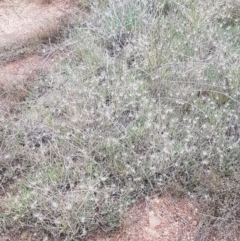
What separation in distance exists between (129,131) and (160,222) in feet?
2.22

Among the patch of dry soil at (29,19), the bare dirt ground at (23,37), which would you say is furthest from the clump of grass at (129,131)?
the patch of dry soil at (29,19)

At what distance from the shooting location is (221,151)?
2805 millimetres

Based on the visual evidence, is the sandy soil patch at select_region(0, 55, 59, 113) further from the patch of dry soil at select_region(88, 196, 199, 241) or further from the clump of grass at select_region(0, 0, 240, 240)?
the patch of dry soil at select_region(88, 196, 199, 241)

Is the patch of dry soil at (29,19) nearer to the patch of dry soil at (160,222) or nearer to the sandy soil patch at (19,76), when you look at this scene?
the sandy soil patch at (19,76)

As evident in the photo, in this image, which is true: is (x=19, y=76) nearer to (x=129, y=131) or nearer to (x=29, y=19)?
(x=29, y=19)

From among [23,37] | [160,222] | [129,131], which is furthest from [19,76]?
[160,222]

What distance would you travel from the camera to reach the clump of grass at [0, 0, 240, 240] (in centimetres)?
260

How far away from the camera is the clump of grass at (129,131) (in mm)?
2604

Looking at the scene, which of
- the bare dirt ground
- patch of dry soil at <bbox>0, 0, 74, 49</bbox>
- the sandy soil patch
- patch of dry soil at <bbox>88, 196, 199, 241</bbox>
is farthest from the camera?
patch of dry soil at <bbox>0, 0, 74, 49</bbox>

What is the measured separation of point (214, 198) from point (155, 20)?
191cm

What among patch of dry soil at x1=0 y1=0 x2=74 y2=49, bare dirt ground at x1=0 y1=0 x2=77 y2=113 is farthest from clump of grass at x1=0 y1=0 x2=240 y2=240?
patch of dry soil at x1=0 y1=0 x2=74 y2=49

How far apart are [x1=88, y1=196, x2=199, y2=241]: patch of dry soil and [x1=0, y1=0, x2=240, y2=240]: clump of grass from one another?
0.06m

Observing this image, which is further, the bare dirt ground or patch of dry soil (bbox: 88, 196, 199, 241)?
the bare dirt ground

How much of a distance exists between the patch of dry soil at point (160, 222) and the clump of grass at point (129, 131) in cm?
6
